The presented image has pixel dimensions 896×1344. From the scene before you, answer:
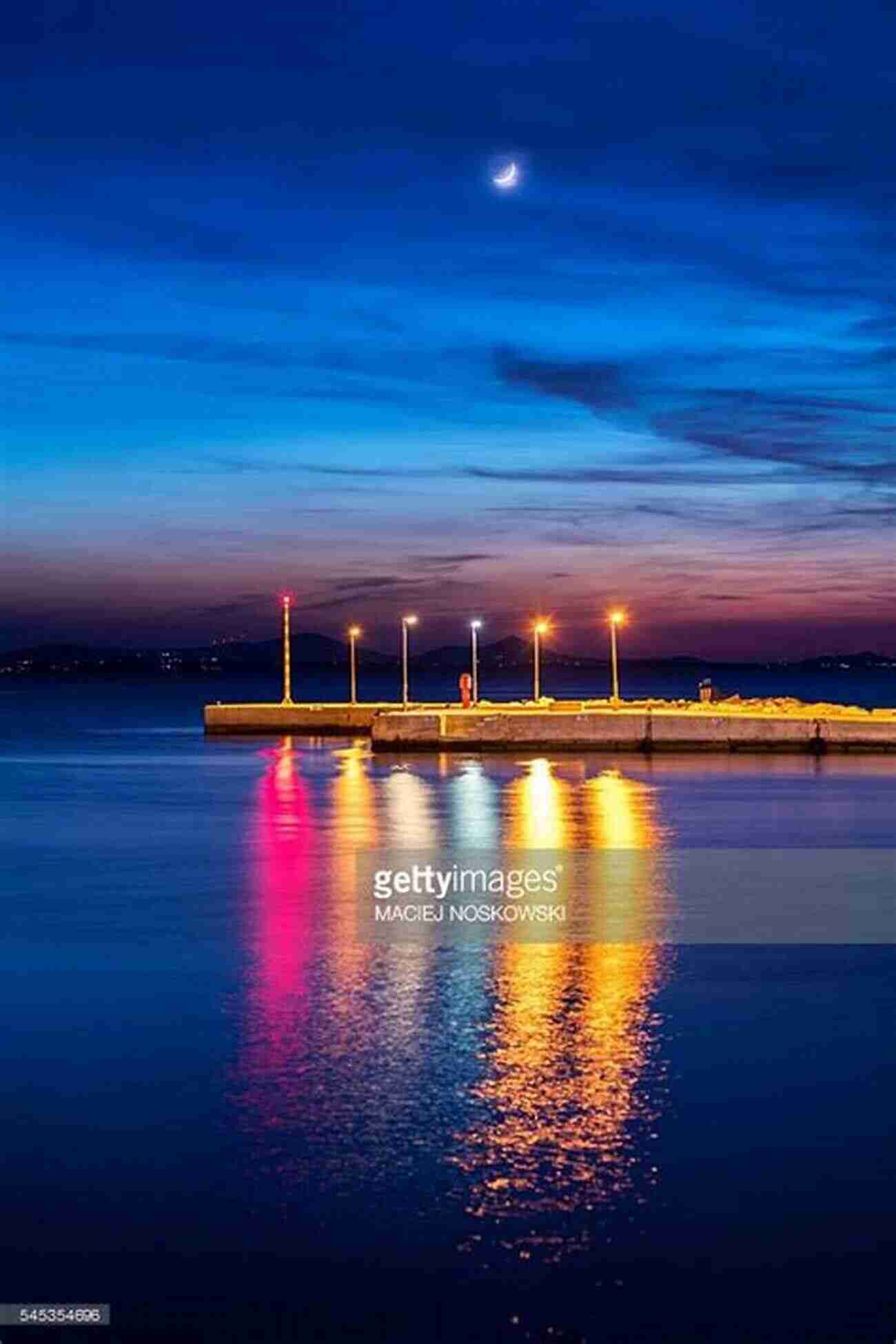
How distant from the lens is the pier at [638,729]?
192 ft

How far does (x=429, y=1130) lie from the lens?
12055mm

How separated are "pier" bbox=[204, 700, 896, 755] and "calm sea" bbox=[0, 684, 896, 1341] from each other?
118ft

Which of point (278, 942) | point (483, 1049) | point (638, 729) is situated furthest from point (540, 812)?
point (638, 729)

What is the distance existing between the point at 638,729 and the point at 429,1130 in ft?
161

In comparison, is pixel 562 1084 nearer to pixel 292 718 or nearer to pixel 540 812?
pixel 540 812

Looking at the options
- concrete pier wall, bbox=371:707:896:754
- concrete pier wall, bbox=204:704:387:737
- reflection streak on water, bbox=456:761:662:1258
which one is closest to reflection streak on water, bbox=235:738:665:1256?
reflection streak on water, bbox=456:761:662:1258

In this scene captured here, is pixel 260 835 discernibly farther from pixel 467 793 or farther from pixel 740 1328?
pixel 740 1328

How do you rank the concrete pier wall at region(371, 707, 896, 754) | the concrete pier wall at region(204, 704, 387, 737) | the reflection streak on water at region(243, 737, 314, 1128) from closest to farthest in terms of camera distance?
the reflection streak on water at region(243, 737, 314, 1128)
the concrete pier wall at region(371, 707, 896, 754)
the concrete pier wall at region(204, 704, 387, 737)

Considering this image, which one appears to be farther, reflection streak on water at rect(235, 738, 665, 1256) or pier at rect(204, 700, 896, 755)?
pier at rect(204, 700, 896, 755)

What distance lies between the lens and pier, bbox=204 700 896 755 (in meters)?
58.6

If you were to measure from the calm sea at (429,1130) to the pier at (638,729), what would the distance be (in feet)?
118

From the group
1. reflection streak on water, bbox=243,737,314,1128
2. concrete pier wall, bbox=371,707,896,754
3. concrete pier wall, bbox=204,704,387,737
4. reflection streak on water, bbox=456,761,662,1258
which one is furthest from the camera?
concrete pier wall, bbox=204,704,387,737

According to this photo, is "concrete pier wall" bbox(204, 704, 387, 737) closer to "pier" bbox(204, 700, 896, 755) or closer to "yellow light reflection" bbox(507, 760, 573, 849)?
"pier" bbox(204, 700, 896, 755)

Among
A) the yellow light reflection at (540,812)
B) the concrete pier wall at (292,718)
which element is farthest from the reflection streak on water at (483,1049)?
the concrete pier wall at (292,718)
